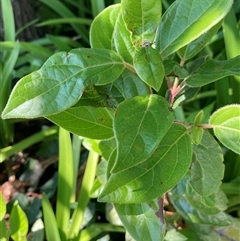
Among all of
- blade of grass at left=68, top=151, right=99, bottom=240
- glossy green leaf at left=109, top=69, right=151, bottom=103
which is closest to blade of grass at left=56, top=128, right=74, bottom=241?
blade of grass at left=68, top=151, right=99, bottom=240

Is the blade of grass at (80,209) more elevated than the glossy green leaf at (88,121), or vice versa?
the glossy green leaf at (88,121)

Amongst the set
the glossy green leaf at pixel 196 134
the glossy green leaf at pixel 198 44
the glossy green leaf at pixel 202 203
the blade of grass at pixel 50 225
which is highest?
the glossy green leaf at pixel 198 44

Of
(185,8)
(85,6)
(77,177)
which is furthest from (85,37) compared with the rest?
(185,8)

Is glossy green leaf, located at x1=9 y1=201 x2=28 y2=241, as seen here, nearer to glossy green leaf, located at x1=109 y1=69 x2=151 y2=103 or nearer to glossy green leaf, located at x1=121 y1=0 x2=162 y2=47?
glossy green leaf, located at x1=109 y1=69 x2=151 y2=103

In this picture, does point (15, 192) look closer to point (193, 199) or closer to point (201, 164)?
point (193, 199)

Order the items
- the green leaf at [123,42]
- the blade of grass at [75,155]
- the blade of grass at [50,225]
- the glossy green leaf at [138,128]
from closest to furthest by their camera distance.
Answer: the glossy green leaf at [138,128]
the green leaf at [123,42]
the blade of grass at [50,225]
the blade of grass at [75,155]

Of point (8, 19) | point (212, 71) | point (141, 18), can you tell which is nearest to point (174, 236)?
point (212, 71)

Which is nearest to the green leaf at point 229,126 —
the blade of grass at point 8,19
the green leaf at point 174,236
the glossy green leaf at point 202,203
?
the glossy green leaf at point 202,203

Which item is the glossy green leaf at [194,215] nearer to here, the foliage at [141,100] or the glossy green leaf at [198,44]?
the foliage at [141,100]
